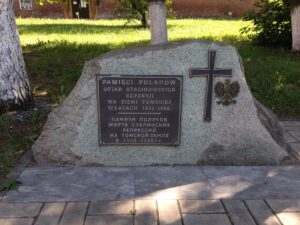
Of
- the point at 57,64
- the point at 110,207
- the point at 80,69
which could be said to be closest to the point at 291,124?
the point at 110,207

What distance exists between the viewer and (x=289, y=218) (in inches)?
145

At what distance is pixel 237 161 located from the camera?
4.89 meters

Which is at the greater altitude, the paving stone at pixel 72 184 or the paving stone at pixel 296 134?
the paving stone at pixel 72 184

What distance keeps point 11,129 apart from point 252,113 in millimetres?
2981

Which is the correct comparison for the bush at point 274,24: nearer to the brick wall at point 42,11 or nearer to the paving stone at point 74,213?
the paving stone at point 74,213

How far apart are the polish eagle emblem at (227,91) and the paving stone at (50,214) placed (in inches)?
77.6

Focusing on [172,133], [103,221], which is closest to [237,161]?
[172,133]

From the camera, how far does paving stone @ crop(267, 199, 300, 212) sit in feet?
12.6

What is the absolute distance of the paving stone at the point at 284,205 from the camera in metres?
3.85

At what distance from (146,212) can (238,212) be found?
2.50 ft

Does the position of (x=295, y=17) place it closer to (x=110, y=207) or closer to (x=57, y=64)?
(x=57, y=64)

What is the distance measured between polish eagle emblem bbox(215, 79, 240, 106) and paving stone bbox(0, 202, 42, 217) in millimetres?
2120

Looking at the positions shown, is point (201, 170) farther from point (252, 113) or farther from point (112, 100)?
point (112, 100)

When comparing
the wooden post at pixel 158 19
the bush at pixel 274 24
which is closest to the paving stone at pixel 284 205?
the wooden post at pixel 158 19
